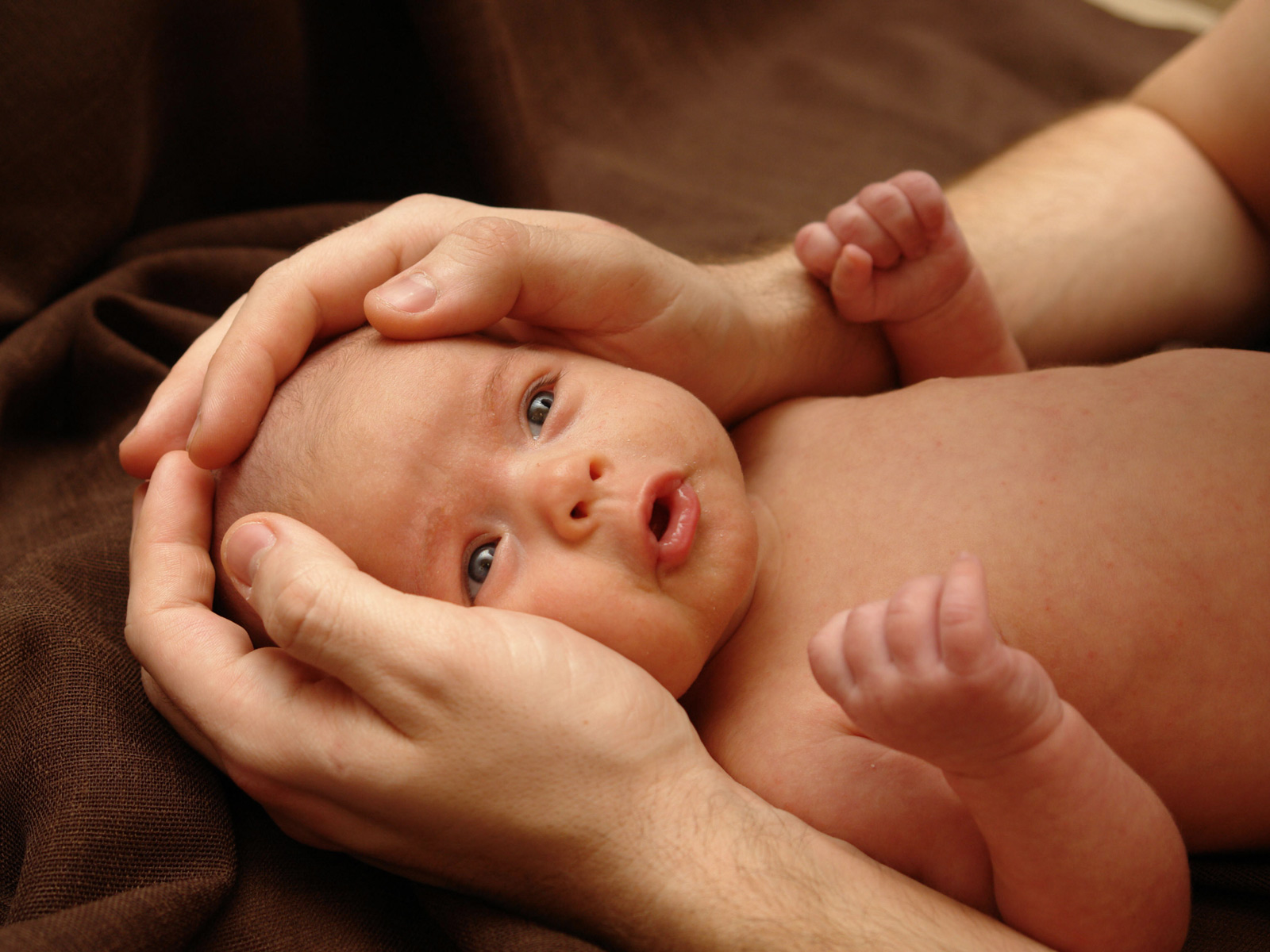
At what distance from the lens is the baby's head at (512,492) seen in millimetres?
1035

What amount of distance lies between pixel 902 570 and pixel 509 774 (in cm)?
56

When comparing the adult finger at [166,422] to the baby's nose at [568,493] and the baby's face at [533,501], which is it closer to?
the baby's face at [533,501]

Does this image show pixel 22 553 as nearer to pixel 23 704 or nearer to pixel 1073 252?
pixel 23 704

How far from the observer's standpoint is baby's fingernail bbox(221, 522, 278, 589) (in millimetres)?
937

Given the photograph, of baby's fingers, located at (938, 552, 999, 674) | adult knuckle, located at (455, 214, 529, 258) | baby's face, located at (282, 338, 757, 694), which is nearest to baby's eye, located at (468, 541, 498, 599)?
baby's face, located at (282, 338, 757, 694)

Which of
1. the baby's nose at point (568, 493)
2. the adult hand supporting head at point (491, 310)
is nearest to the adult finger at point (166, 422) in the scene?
the adult hand supporting head at point (491, 310)

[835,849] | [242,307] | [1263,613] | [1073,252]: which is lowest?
[835,849]

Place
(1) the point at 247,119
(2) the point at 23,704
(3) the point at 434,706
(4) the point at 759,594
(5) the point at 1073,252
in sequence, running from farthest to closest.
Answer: (1) the point at 247,119 → (5) the point at 1073,252 → (4) the point at 759,594 → (2) the point at 23,704 → (3) the point at 434,706

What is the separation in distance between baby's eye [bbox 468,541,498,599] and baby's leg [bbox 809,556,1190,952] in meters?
0.39

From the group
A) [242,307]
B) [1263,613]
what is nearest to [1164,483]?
[1263,613]

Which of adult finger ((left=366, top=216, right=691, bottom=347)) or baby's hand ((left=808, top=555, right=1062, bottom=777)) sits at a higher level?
adult finger ((left=366, top=216, right=691, bottom=347))

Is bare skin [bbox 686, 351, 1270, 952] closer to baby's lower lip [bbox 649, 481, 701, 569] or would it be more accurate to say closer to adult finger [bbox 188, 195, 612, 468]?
baby's lower lip [bbox 649, 481, 701, 569]

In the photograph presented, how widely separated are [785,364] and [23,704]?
3.85 feet

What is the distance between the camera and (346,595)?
0.89 m
